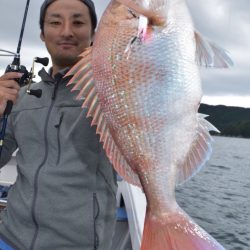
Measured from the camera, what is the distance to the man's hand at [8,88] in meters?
2.19

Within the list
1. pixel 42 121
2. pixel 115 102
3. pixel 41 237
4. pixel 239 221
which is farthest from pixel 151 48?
pixel 239 221

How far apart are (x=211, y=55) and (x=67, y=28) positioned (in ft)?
3.13

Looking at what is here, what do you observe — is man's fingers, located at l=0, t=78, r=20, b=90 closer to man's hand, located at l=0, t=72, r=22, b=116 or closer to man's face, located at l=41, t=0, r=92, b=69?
man's hand, located at l=0, t=72, r=22, b=116

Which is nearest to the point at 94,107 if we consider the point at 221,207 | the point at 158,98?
the point at 158,98

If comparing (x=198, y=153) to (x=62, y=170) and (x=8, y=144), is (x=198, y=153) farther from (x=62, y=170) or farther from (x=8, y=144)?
(x=8, y=144)

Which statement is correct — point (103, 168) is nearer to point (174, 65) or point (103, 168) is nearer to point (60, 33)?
point (60, 33)

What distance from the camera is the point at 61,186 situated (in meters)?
2.26

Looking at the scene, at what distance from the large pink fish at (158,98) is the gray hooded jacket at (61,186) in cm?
63

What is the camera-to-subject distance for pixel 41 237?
7.43 feet

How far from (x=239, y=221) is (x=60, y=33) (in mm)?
11437

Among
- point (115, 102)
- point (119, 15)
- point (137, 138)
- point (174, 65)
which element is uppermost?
point (119, 15)

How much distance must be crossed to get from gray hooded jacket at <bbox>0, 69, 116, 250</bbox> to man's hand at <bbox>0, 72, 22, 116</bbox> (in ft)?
0.82

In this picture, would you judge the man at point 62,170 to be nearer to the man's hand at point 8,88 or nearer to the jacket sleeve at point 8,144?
the man's hand at point 8,88

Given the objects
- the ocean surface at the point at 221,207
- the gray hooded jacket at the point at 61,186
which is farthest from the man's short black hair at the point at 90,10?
the ocean surface at the point at 221,207
